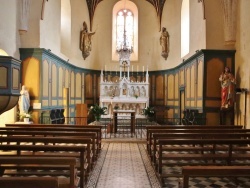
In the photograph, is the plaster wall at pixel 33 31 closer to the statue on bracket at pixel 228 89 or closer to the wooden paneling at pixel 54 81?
the wooden paneling at pixel 54 81

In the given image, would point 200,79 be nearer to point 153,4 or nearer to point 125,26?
point 153,4

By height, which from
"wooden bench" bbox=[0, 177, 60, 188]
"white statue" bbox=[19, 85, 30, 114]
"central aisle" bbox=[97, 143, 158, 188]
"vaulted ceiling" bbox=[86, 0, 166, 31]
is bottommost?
"central aisle" bbox=[97, 143, 158, 188]

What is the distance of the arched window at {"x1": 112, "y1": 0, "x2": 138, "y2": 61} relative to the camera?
2130cm

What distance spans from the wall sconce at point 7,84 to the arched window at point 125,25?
14.0 metres

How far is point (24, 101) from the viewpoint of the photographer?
473 inches

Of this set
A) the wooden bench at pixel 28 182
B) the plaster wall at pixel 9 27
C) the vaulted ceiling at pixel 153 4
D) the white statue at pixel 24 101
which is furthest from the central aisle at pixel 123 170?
the vaulted ceiling at pixel 153 4

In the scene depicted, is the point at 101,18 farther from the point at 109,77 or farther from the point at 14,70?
the point at 14,70

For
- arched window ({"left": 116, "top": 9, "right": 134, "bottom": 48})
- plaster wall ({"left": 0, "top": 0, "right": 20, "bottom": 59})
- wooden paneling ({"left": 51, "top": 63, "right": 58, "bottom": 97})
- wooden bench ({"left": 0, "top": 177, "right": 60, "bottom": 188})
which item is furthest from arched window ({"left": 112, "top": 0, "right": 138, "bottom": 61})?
wooden bench ({"left": 0, "top": 177, "right": 60, "bottom": 188})

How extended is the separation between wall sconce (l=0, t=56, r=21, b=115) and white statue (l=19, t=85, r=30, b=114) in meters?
4.42

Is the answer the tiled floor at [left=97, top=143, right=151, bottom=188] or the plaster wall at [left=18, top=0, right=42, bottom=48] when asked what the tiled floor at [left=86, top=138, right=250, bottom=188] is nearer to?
the tiled floor at [left=97, top=143, right=151, bottom=188]

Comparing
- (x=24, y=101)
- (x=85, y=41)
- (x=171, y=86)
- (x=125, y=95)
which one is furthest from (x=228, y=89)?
(x=85, y=41)

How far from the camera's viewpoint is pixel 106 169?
691 centimetres

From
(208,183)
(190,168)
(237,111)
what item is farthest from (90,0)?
(190,168)

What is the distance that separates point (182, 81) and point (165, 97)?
3315mm
